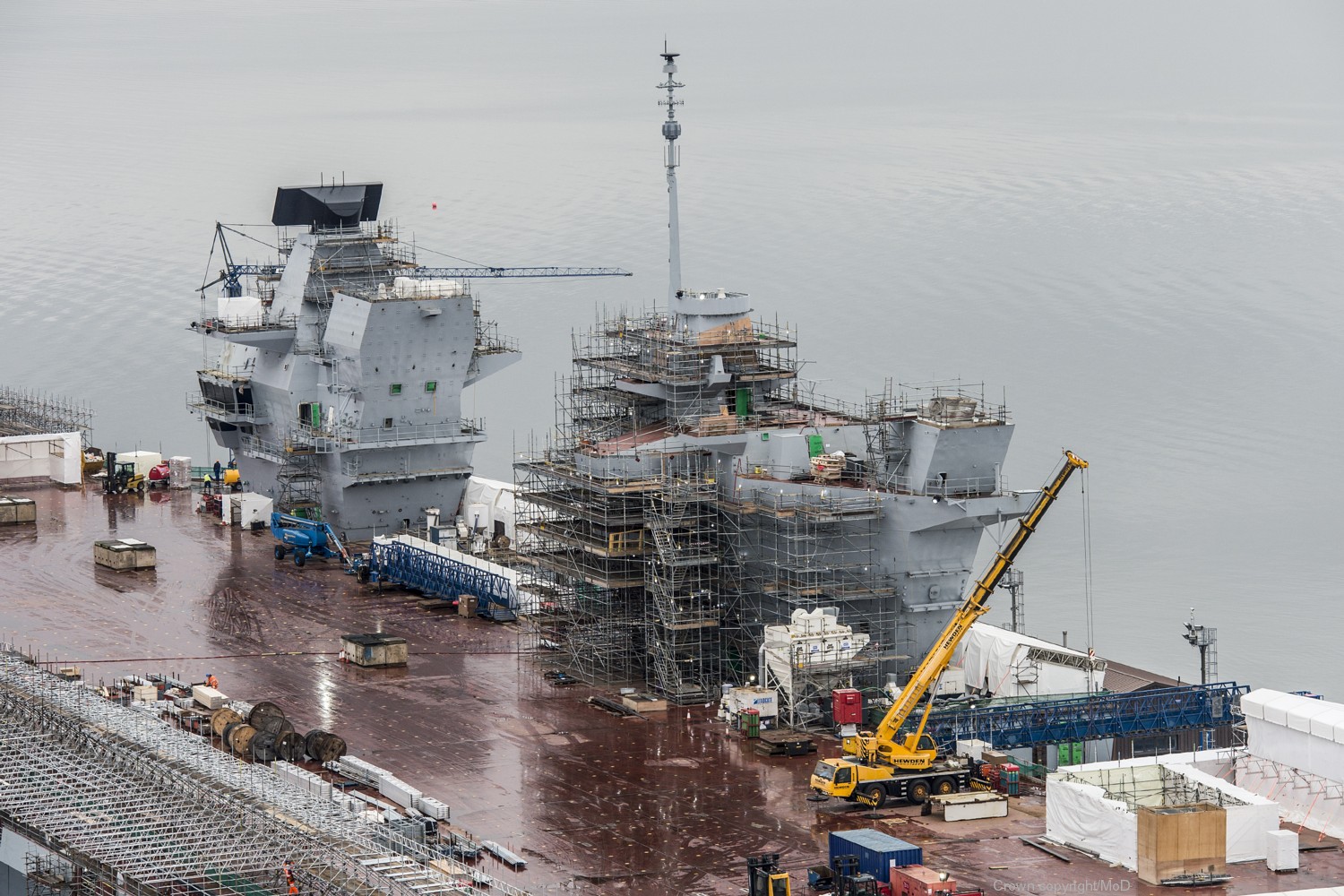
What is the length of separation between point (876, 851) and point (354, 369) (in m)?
36.4

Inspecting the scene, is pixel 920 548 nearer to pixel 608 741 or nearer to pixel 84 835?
pixel 608 741

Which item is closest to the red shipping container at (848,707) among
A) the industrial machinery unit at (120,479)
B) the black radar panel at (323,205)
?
the black radar panel at (323,205)

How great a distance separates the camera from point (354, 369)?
228 ft

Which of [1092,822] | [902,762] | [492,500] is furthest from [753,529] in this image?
[492,500]

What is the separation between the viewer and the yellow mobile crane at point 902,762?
1699 inches

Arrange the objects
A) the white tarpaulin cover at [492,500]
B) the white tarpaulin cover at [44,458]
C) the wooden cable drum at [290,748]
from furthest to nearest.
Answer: the white tarpaulin cover at [44,458] < the white tarpaulin cover at [492,500] < the wooden cable drum at [290,748]

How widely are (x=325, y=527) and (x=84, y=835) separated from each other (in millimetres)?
30893

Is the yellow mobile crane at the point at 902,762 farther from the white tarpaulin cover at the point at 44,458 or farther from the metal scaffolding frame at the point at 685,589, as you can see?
the white tarpaulin cover at the point at 44,458

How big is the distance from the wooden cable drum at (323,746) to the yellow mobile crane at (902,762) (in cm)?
1084

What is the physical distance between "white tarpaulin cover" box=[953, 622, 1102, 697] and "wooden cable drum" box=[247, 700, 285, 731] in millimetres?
18253

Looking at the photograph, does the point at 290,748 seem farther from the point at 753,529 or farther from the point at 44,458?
the point at 44,458

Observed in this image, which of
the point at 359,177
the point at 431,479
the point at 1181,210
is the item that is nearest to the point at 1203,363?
the point at 1181,210

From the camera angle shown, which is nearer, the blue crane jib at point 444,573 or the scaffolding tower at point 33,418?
the blue crane jib at point 444,573

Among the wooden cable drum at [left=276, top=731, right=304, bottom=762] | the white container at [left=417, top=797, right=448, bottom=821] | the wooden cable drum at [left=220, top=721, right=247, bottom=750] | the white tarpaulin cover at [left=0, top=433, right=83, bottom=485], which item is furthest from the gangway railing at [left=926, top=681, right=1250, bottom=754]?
the white tarpaulin cover at [left=0, top=433, right=83, bottom=485]
